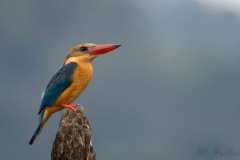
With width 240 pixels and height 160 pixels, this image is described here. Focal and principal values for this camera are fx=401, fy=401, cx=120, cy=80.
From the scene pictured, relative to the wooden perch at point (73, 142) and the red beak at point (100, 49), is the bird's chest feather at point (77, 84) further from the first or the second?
the wooden perch at point (73, 142)

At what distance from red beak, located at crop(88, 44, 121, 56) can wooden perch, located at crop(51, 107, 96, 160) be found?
168cm

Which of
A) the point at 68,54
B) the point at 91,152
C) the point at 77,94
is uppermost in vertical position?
the point at 68,54

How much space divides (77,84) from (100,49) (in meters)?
0.87

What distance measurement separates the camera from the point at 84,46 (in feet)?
27.7

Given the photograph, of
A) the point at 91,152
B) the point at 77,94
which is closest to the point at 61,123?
the point at 91,152

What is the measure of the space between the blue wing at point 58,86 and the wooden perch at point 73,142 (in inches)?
42.8

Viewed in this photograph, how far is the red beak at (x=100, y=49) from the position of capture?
8211 millimetres

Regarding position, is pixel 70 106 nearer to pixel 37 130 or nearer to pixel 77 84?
pixel 77 84

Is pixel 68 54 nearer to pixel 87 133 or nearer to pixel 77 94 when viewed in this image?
pixel 77 94

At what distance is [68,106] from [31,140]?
961 mm

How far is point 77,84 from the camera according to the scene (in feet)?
27.4

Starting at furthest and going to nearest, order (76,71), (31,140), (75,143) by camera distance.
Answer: (76,71)
(31,140)
(75,143)

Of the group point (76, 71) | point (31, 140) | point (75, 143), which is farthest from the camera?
point (76, 71)

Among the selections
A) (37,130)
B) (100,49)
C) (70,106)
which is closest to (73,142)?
(70,106)
